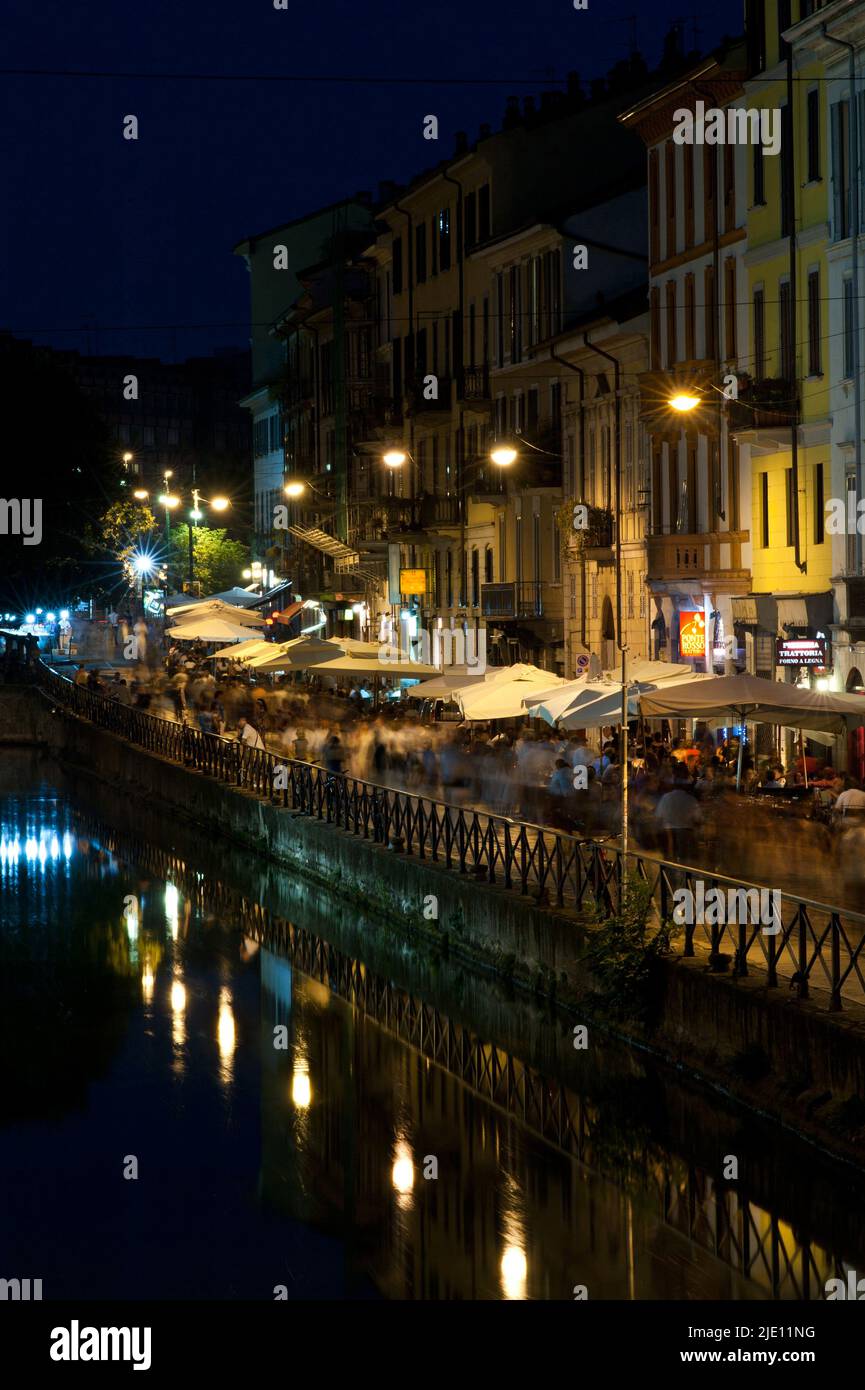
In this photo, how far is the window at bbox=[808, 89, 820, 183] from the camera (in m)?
35.5

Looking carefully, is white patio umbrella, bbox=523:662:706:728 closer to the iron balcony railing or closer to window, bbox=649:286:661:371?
the iron balcony railing

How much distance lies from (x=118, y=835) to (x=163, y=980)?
733 inches

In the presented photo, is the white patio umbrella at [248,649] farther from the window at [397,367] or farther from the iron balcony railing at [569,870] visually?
the window at [397,367]

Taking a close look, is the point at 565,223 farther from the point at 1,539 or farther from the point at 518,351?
the point at 1,539

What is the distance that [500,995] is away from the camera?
81.3 ft

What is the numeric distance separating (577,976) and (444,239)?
43953 millimetres

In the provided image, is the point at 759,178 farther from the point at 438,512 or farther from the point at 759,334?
the point at 438,512

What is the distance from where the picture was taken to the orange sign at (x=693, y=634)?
40.5m

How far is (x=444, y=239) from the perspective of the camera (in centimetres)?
6344

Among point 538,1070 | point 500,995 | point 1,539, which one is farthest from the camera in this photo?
point 1,539

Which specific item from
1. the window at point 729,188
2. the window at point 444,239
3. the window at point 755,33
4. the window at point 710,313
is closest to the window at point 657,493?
the window at point 710,313

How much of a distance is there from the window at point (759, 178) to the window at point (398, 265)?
103 feet

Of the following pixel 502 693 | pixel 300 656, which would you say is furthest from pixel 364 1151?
pixel 300 656
